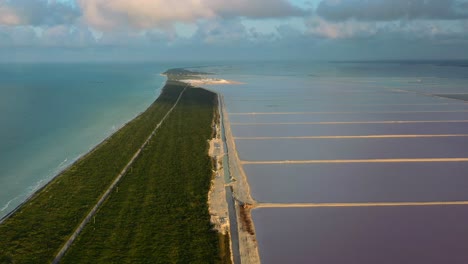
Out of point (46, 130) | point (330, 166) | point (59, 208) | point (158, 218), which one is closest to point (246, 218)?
point (158, 218)

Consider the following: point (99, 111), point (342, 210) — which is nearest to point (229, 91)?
point (99, 111)

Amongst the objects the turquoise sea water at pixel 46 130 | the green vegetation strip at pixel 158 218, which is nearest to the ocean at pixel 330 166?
the turquoise sea water at pixel 46 130

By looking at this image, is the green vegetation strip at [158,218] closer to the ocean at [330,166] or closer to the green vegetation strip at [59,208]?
the green vegetation strip at [59,208]

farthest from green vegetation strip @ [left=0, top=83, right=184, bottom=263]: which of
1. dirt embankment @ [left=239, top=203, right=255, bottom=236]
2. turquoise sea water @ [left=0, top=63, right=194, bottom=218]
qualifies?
dirt embankment @ [left=239, top=203, right=255, bottom=236]

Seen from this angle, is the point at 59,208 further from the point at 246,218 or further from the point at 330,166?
the point at 330,166

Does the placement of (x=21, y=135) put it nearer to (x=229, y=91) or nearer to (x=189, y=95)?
(x=189, y=95)

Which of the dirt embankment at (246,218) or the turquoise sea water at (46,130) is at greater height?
the turquoise sea water at (46,130)
